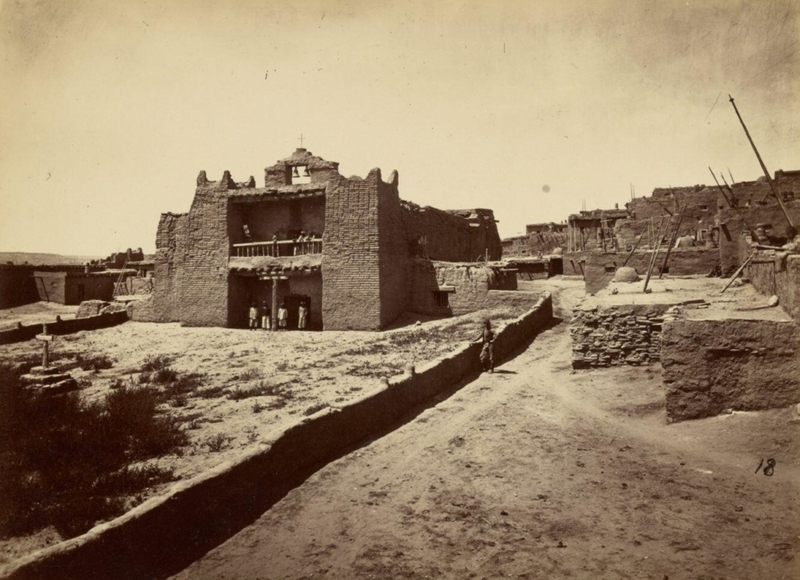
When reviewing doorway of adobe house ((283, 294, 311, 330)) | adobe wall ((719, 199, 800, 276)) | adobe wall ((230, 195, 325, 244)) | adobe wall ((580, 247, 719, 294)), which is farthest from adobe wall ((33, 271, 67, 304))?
adobe wall ((719, 199, 800, 276))

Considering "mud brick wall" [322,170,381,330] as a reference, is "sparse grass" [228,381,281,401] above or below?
below

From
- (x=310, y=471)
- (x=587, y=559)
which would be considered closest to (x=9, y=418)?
(x=310, y=471)

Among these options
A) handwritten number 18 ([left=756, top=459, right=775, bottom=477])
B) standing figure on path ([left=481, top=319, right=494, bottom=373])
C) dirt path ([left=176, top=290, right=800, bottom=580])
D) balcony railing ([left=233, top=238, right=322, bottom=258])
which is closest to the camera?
dirt path ([left=176, top=290, right=800, bottom=580])

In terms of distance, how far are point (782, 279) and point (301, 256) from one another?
60.0 ft

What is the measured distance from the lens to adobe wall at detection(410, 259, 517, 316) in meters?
23.7

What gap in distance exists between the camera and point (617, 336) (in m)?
12.4

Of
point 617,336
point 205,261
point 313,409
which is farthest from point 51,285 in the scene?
point 617,336

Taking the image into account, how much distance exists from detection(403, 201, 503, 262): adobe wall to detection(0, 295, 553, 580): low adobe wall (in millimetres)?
17840

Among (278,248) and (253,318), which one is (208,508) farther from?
(278,248)

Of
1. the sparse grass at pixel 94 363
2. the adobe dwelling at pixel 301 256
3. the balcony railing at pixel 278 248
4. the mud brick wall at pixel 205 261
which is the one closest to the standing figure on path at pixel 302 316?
the adobe dwelling at pixel 301 256

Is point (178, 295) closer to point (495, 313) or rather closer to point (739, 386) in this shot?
point (495, 313)

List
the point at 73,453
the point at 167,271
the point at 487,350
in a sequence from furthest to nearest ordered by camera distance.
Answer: the point at 167,271 → the point at 487,350 → the point at 73,453

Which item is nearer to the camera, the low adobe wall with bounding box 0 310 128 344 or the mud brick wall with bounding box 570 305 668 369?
the mud brick wall with bounding box 570 305 668 369

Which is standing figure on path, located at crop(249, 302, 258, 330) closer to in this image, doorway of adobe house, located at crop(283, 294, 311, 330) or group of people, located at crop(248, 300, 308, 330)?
group of people, located at crop(248, 300, 308, 330)
